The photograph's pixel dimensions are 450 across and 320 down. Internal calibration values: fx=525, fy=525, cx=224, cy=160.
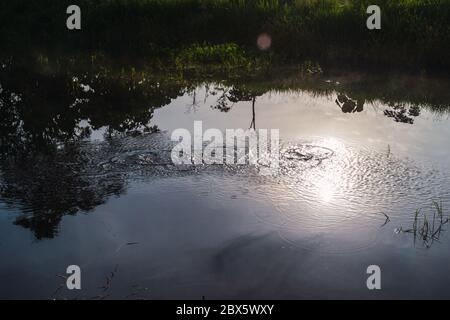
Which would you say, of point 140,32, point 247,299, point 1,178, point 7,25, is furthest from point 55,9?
point 247,299

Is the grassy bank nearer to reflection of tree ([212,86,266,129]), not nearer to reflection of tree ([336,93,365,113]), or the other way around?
reflection of tree ([212,86,266,129])

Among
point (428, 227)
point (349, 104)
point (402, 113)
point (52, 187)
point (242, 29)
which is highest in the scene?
point (242, 29)

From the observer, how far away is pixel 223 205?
525 cm

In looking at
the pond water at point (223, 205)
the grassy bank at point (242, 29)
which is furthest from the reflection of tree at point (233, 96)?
the grassy bank at point (242, 29)

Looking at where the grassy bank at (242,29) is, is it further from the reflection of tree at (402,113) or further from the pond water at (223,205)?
the pond water at (223,205)

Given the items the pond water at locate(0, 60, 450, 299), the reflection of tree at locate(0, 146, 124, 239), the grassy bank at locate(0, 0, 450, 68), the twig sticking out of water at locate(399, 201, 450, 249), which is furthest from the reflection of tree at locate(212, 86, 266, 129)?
the twig sticking out of water at locate(399, 201, 450, 249)

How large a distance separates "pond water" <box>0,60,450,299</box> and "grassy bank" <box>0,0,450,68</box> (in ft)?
9.20

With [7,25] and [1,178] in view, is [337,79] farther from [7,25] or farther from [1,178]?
[7,25]

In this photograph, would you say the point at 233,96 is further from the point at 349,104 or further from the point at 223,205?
the point at 223,205

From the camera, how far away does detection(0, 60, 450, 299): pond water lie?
4.02m

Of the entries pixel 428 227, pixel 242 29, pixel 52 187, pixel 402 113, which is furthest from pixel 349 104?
pixel 52 187

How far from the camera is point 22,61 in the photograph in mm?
11766

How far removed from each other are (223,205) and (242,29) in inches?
327

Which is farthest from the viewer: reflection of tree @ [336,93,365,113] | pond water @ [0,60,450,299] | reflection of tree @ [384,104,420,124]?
reflection of tree @ [336,93,365,113]
